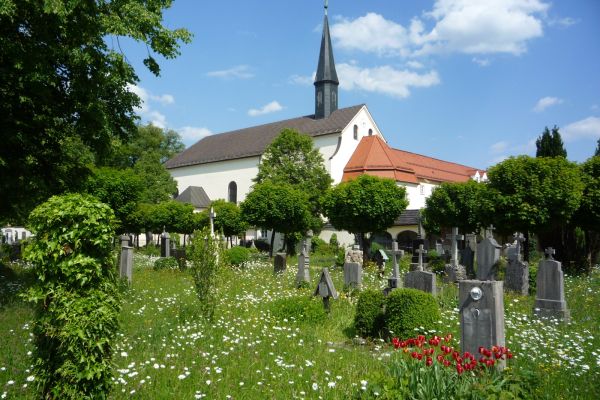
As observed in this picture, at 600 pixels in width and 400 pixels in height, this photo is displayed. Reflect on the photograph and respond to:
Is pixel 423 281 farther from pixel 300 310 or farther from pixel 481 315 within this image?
pixel 481 315

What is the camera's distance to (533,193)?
17.0 meters

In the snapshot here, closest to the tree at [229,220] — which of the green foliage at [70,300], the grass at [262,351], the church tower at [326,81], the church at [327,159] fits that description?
the church at [327,159]

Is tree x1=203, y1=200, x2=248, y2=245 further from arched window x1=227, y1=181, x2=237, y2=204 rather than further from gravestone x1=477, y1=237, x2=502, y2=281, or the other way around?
gravestone x1=477, y1=237, x2=502, y2=281

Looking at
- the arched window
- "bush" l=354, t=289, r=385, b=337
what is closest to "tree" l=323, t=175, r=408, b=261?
"bush" l=354, t=289, r=385, b=337

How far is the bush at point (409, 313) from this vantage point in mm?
7504

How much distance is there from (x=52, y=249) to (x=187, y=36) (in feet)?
25.6

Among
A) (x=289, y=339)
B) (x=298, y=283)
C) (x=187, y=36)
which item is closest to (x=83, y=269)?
(x=289, y=339)

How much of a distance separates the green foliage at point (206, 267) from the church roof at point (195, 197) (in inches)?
1615

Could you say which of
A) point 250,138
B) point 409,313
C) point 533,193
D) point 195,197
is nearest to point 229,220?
point 195,197

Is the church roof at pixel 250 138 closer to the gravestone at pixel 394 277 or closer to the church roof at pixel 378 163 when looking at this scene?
the church roof at pixel 378 163

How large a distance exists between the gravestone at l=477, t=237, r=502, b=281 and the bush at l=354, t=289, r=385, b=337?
601cm

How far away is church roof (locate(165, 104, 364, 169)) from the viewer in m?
45.2

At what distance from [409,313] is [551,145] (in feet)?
82.7

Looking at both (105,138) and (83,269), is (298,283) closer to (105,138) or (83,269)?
(105,138)
